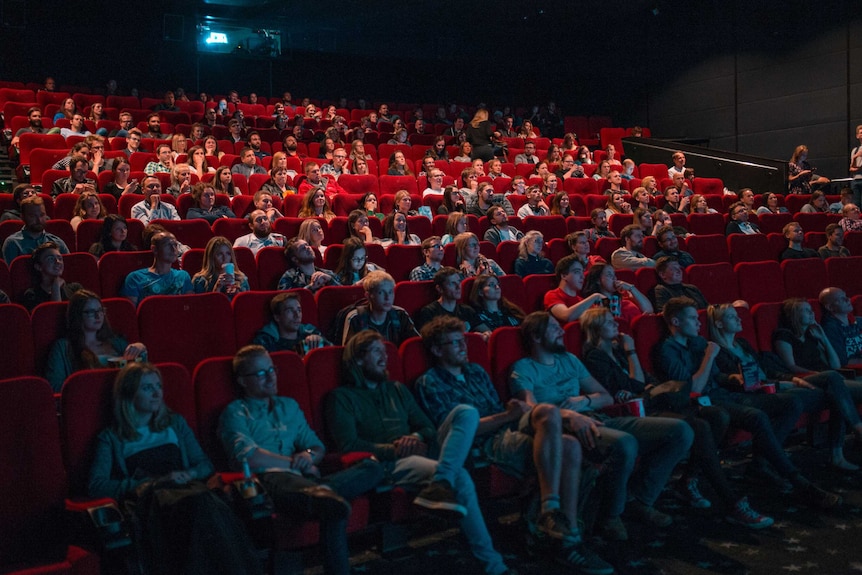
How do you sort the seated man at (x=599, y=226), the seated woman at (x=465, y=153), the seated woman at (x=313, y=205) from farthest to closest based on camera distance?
the seated woman at (x=465, y=153) < the seated man at (x=599, y=226) < the seated woman at (x=313, y=205)

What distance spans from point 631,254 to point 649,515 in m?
1.56

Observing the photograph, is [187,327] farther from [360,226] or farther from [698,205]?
[698,205]

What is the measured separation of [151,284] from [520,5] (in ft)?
18.0

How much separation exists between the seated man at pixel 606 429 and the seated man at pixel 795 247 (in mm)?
1975

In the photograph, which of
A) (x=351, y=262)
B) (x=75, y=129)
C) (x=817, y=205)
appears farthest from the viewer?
(x=817, y=205)

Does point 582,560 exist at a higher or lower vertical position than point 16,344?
lower

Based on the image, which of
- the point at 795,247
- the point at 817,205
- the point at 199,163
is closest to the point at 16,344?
the point at 199,163

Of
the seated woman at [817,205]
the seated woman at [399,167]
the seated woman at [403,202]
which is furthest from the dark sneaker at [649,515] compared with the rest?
the seated woman at [817,205]

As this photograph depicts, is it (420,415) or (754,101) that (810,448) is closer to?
(420,415)

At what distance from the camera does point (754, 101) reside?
6625 mm

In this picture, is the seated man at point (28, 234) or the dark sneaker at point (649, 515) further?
the seated man at point (28, 234)

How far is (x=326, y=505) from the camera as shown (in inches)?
55.1

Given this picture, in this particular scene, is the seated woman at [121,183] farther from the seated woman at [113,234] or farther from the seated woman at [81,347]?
the seated woman at [81,347]

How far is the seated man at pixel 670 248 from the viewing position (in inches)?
129
